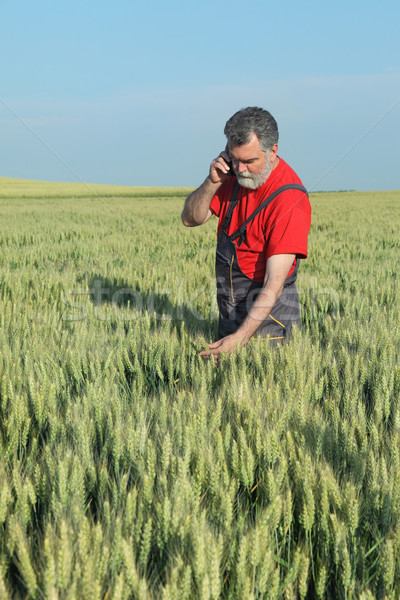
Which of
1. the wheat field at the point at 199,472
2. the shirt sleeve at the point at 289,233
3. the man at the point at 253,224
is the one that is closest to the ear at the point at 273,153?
the man at the point at 253,224

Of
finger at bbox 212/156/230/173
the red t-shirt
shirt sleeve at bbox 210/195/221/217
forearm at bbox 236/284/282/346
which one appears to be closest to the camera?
forearm at bbox 236/284/282/346

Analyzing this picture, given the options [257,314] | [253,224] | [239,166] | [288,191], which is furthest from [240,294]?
[239,166]

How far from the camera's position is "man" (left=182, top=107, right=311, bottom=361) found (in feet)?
8.21

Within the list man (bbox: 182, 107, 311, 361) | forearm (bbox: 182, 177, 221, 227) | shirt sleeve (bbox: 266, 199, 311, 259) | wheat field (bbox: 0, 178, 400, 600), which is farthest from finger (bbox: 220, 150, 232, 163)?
wheat field (bbox: 0, 178, 400, 600)

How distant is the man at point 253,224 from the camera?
8.21 feet

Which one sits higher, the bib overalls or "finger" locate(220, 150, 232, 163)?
"finger" locate(220, 150, 232, 163)

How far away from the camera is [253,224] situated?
2.79 m

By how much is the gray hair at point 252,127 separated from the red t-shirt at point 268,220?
267 mm

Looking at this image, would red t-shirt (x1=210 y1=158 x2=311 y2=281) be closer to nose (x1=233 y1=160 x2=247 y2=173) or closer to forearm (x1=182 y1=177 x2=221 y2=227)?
forearm (x1=182 y1=177 x2=221 y2=227)

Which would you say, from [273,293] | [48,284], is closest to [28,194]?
[48,284]

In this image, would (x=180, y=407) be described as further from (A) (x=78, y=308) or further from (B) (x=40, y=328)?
(A) (x=78, y=308)

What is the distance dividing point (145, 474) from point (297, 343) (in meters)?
1.48

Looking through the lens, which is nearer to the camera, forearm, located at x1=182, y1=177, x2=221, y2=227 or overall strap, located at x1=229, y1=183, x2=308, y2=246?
overall strap, located at x1=229, y1=183, x2=308, y2=246

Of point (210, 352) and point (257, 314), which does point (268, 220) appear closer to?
point (257, 314)
